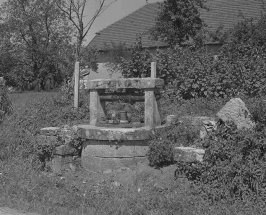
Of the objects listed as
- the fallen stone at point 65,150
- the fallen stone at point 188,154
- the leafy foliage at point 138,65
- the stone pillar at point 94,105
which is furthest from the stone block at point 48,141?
A: the leafy foliage at point 138,65

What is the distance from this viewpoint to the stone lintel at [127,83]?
8047 millimetres

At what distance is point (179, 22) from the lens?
1853 cm

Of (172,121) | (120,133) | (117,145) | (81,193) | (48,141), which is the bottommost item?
(81,193)

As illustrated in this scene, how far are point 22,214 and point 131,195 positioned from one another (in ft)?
5.33

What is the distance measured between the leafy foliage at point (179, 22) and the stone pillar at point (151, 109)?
10.5 metres

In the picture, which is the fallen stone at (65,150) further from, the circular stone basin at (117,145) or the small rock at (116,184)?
the small rock at (116,184)

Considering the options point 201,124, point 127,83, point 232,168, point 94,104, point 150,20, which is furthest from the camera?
point 150,20

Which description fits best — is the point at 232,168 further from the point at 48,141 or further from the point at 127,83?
the point at 48,141

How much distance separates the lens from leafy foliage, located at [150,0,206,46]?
59.8 ft

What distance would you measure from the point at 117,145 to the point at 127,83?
125cm

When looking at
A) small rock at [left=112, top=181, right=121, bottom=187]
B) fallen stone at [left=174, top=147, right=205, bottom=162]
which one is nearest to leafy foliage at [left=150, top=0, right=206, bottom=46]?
small rock at [left=112, top=181, right=121, bottom=187]

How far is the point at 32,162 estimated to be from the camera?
28.1ft

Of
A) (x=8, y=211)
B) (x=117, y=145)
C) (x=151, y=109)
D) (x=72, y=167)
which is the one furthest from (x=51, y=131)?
(x=8, y=211)

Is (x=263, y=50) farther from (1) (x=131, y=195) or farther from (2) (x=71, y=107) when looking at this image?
(1) (x=131, y=195)
